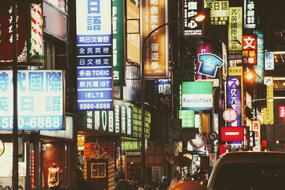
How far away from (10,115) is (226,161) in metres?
10.3

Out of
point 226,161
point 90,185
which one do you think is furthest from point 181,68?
point 226,161

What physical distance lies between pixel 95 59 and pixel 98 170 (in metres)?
7.46

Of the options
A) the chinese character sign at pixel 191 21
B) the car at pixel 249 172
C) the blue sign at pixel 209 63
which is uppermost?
the chinese character sign at pixel 191 21

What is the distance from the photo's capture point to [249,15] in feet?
291

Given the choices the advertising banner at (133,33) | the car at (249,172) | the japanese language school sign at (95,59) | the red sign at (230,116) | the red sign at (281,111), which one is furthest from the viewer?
the red sign at (281,111)

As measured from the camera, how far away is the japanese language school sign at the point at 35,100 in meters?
20.2

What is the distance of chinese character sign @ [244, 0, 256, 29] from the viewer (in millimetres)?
85938

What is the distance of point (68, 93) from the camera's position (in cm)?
2866

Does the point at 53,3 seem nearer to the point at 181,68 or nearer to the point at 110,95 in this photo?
the point at 110,95

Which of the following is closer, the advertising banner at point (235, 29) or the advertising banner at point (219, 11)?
the advertising banner at point (219, 11)

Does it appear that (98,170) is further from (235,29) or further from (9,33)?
(235,29)

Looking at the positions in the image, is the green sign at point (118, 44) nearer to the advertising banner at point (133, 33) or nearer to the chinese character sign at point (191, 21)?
the advertising banner at point (133, 33)

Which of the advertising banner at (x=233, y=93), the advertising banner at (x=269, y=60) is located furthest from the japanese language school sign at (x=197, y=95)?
the advertising banner at (x=269, y=60)

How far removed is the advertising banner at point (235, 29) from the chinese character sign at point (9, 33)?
204ft
